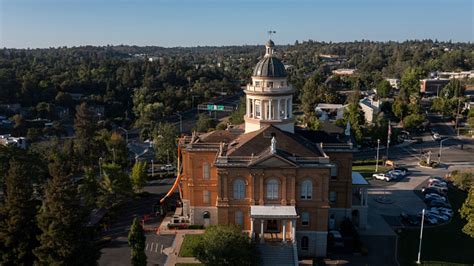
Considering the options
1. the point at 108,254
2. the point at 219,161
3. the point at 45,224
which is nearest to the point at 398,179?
the point at 219,161

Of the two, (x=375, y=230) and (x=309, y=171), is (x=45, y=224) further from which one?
(x=375, y=230)

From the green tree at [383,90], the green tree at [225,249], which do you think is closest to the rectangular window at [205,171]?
the green tree at [225,249]

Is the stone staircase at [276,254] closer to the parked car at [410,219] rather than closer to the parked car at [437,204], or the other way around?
the parked car at [410,219]

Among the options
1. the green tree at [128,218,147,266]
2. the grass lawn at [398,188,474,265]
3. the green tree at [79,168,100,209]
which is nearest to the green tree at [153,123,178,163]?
the green tree at [79,168,100,209]

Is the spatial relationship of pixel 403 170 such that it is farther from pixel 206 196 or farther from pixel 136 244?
pixel 136 244

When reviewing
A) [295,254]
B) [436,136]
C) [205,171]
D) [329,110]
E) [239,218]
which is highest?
[205,171]

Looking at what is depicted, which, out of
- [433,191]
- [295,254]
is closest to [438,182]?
[433,191]
